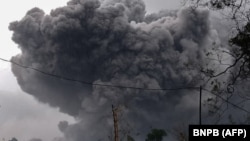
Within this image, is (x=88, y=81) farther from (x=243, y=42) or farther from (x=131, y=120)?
(x=243, y=42)

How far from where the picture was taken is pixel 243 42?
19.4 meters

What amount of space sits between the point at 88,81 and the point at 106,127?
1021 inches

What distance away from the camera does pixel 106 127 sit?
12350cm

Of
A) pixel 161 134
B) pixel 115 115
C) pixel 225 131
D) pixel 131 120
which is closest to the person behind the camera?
pixel 225 131

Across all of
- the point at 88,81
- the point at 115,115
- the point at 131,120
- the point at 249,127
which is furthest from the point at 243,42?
the point at 131,120

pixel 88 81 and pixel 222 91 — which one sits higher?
pixel 88 81

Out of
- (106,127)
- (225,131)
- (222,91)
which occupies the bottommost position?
(225,131)

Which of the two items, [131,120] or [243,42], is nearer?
[243,42]

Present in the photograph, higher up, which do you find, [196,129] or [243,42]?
[243,42]

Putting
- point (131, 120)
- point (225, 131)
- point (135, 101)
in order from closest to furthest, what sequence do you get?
point (225, 131) < point (135, 101) < point (131, 120)

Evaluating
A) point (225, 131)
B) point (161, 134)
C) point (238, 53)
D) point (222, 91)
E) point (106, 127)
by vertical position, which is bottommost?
point (225, 131)

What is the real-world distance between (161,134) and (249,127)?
252 feet

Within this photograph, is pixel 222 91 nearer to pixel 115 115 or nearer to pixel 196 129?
pixel 196 129

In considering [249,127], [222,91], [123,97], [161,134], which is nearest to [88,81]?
[123,97]
